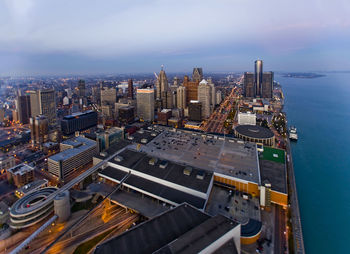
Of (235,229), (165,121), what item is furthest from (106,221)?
(165,121)

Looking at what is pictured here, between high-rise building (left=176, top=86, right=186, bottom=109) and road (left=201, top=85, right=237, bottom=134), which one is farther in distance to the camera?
high-rise building (left=176, top=86, right=186, bottom=109)

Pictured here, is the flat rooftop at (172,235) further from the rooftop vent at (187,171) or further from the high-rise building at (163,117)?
the high-rise building at (163,117)

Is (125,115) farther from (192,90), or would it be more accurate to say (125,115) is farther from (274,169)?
(274,169)

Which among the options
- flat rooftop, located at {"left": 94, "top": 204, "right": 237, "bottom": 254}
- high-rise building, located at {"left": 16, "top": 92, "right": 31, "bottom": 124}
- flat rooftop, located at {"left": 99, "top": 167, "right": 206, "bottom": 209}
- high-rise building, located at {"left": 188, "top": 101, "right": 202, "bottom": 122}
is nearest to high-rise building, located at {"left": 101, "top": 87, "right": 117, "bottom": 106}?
high-rise building, located at {"left": 16, "top": 92, "right": 31, "bottom": 124}

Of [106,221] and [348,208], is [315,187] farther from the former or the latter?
[106,221]

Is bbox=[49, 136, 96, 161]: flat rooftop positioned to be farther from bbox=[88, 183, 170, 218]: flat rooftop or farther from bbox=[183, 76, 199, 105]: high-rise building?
bbox=[183, 76, 199, 105]: high-rise building

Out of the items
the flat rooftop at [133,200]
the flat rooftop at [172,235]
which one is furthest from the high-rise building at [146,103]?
the flat rooftop at [172,235]

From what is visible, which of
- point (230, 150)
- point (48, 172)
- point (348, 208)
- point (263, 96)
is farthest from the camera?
point (263, 96)
